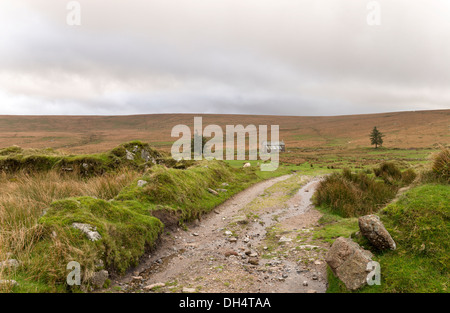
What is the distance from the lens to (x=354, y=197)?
11.6 m

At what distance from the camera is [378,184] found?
46.1 ft

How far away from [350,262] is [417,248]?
150 cm

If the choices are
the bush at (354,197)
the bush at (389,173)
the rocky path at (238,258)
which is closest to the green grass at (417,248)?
the rocky path at (238,258)

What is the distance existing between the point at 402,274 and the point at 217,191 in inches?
450

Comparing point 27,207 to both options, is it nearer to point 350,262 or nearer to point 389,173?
point 350,262

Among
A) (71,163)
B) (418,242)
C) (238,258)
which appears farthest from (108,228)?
(71,163)

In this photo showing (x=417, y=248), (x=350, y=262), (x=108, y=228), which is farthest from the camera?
(x=108, y=228)

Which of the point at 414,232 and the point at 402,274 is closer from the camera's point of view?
the point at 402,274

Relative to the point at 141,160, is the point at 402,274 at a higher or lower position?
lower

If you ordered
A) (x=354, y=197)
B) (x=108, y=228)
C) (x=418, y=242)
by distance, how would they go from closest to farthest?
1. (x=418, y=242)
2. (x=108, y=228)
3. (x=354, y=197)

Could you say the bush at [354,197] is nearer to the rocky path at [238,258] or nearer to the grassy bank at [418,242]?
the rocky path at [238,258]

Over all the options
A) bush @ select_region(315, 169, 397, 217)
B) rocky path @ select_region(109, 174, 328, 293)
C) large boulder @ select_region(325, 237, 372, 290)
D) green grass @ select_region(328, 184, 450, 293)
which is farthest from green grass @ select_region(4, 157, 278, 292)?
bush @ select_region(315, 169, 397, 217)
